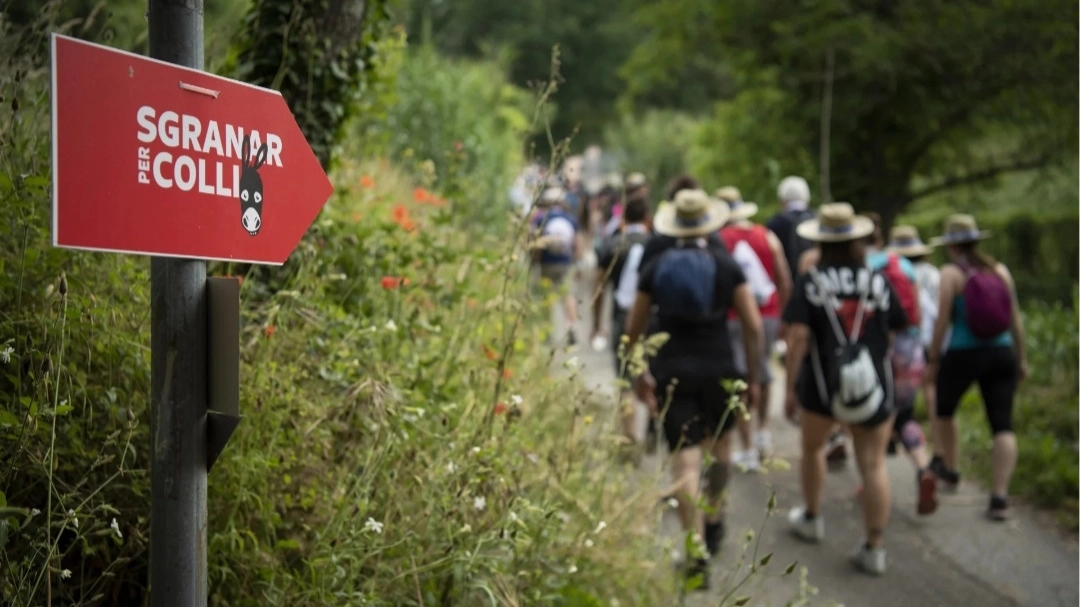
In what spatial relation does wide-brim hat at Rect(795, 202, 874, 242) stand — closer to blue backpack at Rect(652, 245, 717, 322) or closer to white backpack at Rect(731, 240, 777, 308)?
blue backpack at Rect(652, 245, 717, 322)

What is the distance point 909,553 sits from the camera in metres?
6.05

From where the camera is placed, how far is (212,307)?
2002 mm

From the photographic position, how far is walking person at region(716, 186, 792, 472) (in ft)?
24.2

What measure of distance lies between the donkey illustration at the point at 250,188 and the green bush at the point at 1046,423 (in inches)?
236

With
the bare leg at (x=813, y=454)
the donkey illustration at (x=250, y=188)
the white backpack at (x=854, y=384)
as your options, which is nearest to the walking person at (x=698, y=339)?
the white backpack at (x=854, y=384)

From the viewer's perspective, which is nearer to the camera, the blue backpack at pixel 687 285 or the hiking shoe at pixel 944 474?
the blue backpack at pixel 687 285

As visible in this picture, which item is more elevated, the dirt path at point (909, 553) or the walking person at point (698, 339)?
the walking person at point (698, 339)

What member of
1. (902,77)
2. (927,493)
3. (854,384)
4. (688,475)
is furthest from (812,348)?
(902,77)

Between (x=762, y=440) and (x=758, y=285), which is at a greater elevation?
(x=758, y=285)

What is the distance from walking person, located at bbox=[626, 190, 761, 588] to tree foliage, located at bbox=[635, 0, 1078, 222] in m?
7.96

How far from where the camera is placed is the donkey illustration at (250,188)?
6.76 ft

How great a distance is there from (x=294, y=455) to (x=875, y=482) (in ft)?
11.9

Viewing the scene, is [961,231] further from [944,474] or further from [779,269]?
[944,474]

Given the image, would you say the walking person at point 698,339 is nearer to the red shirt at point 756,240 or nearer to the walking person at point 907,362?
the walking person at point 907,362
